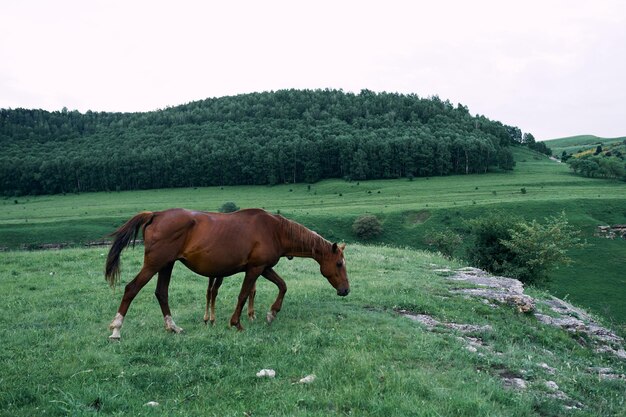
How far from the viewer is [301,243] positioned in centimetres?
1135

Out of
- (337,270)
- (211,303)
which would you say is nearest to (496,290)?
(337,270)

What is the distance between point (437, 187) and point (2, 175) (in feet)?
394

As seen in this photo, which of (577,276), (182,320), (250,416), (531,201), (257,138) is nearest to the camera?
(250,416)

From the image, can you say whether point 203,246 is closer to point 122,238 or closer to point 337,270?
point 122,238

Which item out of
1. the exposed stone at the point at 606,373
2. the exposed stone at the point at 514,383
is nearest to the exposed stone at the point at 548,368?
the exposed stone at the point at 606,373

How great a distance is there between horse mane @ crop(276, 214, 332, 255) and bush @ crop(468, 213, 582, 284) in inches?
978

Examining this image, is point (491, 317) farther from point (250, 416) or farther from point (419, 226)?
point (419, 226)

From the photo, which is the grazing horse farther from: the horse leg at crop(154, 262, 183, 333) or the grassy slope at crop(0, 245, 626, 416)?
the horse leg at crop(154, 262, 183, 333)

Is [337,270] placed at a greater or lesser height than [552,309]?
greater

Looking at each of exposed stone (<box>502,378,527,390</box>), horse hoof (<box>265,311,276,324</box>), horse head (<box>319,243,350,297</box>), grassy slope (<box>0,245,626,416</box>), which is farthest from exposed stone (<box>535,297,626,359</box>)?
horse hoof (<box>265,311,276,324</box>)

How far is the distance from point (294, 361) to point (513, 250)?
29.4 metres

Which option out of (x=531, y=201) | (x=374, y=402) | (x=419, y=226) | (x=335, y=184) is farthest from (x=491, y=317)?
(x=335, y=184)

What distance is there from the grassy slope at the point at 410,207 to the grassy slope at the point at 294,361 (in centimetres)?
3472

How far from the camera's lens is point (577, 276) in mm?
49469
